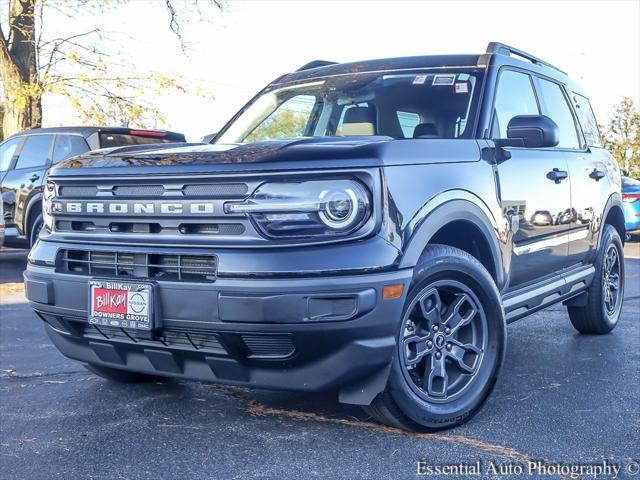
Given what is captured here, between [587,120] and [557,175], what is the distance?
1502 mm

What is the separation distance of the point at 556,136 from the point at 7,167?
27.6 ft

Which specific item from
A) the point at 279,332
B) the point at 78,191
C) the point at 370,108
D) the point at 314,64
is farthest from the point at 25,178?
the point at 279,332

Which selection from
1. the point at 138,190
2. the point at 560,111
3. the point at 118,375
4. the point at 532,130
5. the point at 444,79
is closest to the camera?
the point at 138,190

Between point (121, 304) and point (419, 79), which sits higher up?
point (419, 79)

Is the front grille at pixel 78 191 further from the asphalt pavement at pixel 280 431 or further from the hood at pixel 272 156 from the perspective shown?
the asphalt pavement at pixel 280 431

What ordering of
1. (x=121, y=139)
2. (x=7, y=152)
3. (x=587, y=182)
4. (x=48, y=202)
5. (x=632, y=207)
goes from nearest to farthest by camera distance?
(x=48, y=202), (x=587, y=182), (x=121, y=139), (x=7, y=152), (x=632, y=207)

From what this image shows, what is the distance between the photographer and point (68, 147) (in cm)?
970

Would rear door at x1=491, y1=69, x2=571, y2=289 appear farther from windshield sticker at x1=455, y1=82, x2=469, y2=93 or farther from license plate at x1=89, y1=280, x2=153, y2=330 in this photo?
license plate at x1=89, y1=280, x2=153, y2=330

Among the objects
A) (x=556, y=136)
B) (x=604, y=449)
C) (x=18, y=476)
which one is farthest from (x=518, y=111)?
(x=18, y=476)

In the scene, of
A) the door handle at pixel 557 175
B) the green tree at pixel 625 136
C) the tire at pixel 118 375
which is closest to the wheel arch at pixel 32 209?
the tire at pixel 118 375

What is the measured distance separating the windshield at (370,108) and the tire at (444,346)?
0.87 metres

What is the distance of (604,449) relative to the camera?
3.21 metres

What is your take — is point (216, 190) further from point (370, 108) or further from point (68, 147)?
point (68, 147)

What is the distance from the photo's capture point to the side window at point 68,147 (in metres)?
9.56
